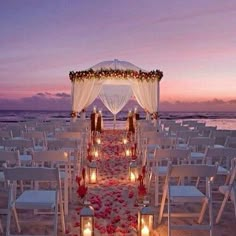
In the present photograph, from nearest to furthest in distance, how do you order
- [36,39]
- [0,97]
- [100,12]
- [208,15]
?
1. [208,15]
2. [100,12]
3. [36,39]
4. [0,97]

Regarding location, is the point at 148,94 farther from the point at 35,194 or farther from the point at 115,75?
the point at 35,194

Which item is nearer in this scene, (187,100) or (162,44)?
(162,44)

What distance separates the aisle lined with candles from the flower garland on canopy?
5.17 meters

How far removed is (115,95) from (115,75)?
8.74 feet

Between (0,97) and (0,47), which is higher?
(0,47)

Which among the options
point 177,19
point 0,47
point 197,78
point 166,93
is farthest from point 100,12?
point 166,93

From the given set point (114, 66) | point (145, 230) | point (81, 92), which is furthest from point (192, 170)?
point (114, 66)

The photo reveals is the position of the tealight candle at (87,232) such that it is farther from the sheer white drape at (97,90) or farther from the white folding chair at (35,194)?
the sheer white drape at (97,90)

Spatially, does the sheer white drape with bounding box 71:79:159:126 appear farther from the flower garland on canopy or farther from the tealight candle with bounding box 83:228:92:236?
the tealight candle with bounding box 83:228:92:236

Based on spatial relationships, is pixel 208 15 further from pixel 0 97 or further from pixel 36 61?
pixel 0 97

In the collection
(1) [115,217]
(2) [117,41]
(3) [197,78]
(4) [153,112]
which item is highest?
(2) [117,41]

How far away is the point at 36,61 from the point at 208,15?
920 cm

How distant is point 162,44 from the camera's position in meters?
16.7

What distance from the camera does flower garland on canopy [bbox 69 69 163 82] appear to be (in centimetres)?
1431
